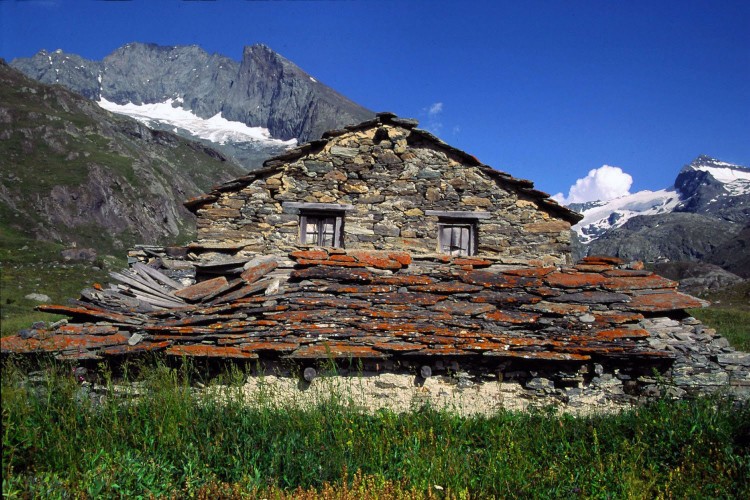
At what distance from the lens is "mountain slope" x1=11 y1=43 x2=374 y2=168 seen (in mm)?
145875

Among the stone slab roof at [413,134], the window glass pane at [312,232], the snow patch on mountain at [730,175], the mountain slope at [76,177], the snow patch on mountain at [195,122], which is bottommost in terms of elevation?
the window glass pane at [312,232]

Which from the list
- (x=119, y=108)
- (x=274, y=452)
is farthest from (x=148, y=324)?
(x=119, y=108)

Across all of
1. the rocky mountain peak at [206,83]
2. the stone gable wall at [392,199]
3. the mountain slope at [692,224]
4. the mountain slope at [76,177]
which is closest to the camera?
the stone gable wall at [392,199]

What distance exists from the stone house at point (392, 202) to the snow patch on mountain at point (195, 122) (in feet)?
430

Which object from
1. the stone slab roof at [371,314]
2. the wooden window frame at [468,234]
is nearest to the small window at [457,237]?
the wooden window frame at [468,234]

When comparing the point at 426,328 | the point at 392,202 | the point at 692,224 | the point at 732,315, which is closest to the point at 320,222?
the point at 392,202

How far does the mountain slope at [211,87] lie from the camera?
146 m

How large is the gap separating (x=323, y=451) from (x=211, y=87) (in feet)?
650

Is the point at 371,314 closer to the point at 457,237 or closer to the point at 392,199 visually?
the point at 392,199

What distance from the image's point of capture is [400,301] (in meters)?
7.12

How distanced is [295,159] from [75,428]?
26.4 feet

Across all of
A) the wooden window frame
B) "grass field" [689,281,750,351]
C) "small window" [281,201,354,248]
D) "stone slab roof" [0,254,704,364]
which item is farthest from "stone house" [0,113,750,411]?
"grass field" [689,281,750,351]

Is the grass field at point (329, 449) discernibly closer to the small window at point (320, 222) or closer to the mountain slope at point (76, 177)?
the small window at point (320, 222)

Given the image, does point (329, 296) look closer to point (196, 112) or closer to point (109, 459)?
point (109, 459)
